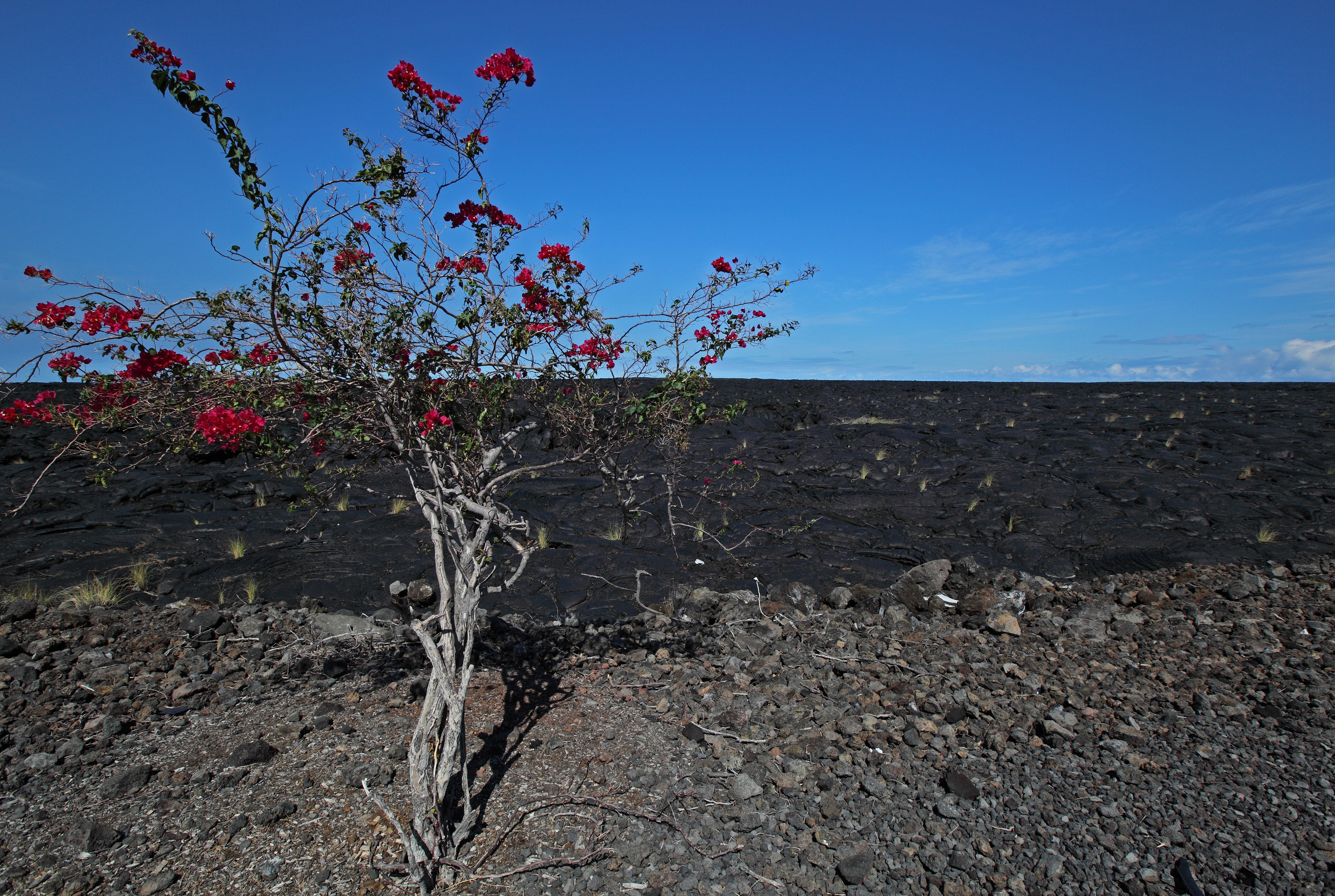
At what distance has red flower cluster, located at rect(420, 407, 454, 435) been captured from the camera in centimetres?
372

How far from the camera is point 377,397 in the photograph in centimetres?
380

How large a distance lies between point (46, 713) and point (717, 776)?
5.03 meters

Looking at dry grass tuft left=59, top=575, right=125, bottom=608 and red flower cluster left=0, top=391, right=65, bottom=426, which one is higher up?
red flower cluster left=0, top=391, right=65, bottom=426

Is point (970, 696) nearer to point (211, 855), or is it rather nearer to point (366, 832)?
point (366, 832)

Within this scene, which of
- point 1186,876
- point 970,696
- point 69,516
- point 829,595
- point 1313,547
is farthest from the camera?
point 69,516

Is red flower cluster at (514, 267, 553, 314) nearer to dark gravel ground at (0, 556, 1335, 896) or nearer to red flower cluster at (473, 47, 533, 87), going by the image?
red flower cluster at (473, 47, 533, 87)

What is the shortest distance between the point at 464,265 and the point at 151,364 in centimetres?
175

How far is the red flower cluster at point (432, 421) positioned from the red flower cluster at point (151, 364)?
1.33 meters

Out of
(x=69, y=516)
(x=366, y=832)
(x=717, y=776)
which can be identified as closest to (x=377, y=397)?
(x=366, y=832)

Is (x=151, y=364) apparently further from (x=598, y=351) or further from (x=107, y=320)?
(x=598, y=351)

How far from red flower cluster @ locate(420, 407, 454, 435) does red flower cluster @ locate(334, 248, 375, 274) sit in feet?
3.03

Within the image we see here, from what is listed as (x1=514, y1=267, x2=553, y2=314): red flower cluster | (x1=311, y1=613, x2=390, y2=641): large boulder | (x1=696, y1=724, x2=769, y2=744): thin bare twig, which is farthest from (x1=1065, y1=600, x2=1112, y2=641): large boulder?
(x1=311, y1=613, x2=390, y2=641): large boulder

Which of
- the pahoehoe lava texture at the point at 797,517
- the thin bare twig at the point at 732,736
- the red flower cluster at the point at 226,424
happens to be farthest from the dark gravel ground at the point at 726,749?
the red flower cluster at the point at 226,424

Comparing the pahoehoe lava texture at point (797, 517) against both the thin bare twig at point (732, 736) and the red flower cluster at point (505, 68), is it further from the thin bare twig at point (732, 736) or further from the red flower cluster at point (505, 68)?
the red flower cluster at point (505, 68)
